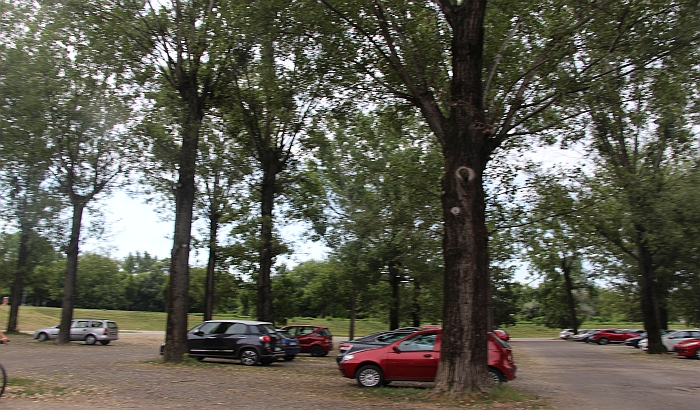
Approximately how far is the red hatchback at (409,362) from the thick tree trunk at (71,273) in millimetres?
20456

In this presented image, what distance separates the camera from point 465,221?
11.9m

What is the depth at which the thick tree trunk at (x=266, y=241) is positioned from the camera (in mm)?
24609

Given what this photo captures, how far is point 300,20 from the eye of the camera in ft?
47.3

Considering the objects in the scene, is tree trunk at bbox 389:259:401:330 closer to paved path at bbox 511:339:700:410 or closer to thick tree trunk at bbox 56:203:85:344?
paved path at bbox 511:339:700:410

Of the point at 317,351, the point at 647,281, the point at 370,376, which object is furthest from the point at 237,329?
the point at 647,281

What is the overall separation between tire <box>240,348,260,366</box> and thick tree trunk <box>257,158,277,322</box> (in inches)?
174

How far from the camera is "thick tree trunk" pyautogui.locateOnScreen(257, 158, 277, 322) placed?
24.6 metres

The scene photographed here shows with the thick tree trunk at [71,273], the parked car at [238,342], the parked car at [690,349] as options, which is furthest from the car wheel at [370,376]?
the parked car at [690,349]

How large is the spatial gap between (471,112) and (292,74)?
21.5 ft

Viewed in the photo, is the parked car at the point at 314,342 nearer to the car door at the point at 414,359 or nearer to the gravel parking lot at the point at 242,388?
the gravel parking lot at the point at 242,388

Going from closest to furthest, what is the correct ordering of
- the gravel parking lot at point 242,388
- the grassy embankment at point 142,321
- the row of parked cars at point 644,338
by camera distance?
the gravel parking lot at point 242,388 < the row of parked cars at point 644,338 < the grassy embankment at point 142,321

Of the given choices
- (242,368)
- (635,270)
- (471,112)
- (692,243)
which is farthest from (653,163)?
(242,368)

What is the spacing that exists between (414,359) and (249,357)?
838cm

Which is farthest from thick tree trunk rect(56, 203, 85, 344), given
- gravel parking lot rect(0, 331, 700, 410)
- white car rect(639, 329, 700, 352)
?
white car rect(639, 329, 700, 352)
